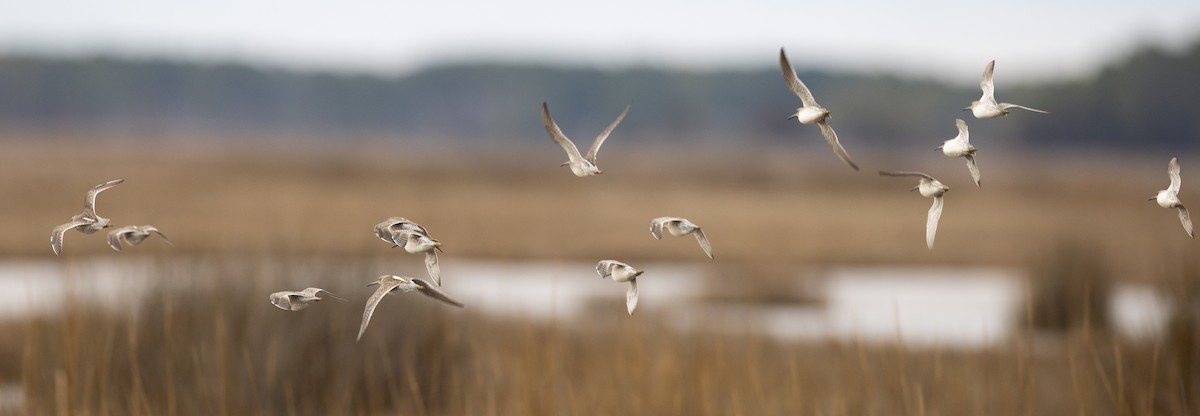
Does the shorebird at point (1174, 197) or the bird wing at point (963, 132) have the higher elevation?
the bird wing at point (963, 132)

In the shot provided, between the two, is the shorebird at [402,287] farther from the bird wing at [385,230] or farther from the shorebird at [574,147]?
the shorebird at [574,147]

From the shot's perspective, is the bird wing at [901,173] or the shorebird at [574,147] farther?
the shorebird at [574,147]

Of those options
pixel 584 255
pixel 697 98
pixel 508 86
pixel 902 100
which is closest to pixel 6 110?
pixel 508 86

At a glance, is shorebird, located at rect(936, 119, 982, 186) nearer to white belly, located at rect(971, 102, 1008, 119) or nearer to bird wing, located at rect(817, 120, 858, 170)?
white belly, located at rect(971, 102, 1008, 119)

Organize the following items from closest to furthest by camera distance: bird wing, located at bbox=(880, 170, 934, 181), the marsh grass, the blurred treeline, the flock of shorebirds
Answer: bird wing, located at bbox=(880, 170, 934, 181) → the flock of shorebirds → the marsh grass → the blurred treeline

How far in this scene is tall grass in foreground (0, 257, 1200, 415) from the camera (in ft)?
10.3

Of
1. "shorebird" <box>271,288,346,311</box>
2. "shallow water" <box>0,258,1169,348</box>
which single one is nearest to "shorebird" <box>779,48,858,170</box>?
"shorebird" <box>271,288,346,311</box>

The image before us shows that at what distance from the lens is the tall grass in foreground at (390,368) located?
314cm

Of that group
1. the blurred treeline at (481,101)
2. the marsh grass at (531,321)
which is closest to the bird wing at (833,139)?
the marsh grass at (531,321)

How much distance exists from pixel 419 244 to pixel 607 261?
0.93 feet

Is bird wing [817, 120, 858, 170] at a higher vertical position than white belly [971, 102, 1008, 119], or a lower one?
lower

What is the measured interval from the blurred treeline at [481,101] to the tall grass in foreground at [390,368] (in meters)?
71.6

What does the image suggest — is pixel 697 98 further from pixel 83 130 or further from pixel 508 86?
pixel 83 130

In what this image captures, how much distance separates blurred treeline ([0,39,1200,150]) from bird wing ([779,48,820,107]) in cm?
7441
